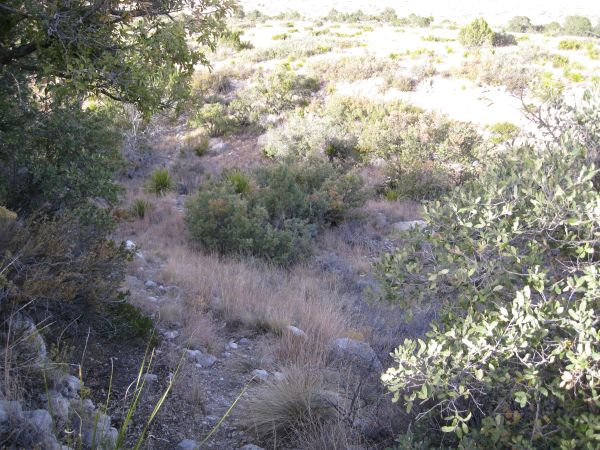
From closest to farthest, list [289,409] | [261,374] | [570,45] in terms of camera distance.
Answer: [289,409]
[261,374]
[570,45]

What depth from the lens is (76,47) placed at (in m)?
3.94

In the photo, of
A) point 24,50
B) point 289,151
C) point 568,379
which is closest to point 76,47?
point 24,50

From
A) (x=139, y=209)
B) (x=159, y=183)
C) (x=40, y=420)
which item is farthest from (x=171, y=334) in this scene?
(x=159, y=183)

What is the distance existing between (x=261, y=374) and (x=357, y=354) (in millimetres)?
798

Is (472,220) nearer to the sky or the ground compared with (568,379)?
nearer to the sky

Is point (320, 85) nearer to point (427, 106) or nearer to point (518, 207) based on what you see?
point (427, 106)

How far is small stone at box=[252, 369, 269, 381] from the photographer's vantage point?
4052 mm

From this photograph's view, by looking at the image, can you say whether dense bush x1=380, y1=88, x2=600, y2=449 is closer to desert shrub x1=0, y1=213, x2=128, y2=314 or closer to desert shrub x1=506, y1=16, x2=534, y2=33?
desert shrub x1=0, y1=213, x2=128, y2=314

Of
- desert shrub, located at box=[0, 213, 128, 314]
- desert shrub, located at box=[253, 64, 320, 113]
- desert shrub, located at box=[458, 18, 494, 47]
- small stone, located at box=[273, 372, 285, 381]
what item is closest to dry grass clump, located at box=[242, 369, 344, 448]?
small stone, located at box=[273, 372, 285, 381]

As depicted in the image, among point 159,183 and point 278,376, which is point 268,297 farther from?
point 159,183

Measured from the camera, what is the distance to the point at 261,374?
413 centimetres

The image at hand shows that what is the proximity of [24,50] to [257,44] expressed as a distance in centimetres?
2539

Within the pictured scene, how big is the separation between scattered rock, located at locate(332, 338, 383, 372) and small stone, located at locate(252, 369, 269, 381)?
595mm

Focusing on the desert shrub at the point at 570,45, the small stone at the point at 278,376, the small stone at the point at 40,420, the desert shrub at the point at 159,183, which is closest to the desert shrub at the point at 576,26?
the desert shrub at the point at 570,45
